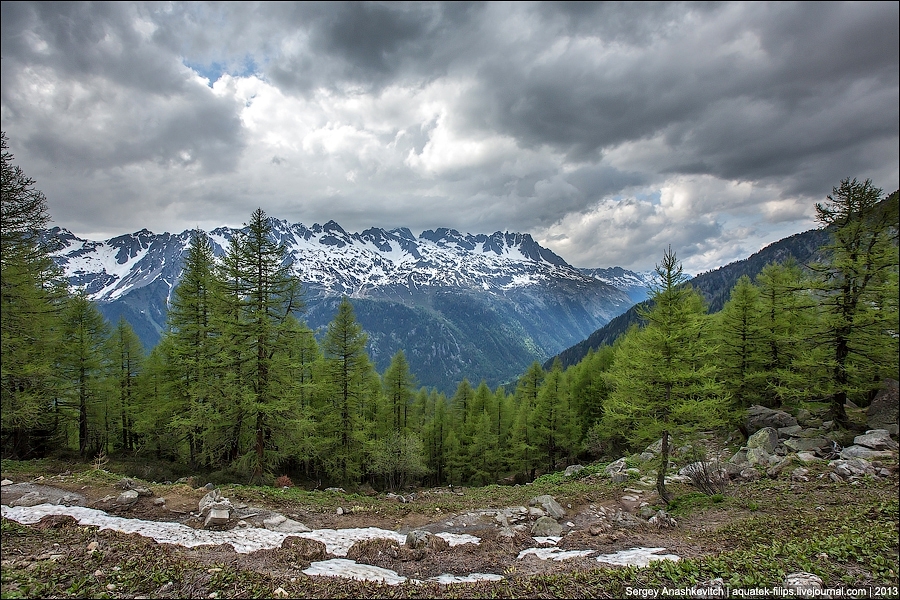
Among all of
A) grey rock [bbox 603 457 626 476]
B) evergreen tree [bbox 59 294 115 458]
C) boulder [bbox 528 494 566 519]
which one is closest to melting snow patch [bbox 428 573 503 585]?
boulder [bbox 528 494 566 519]

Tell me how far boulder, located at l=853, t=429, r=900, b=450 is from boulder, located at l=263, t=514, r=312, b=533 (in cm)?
2196

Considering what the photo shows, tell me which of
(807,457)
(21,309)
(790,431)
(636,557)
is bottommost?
(807,457)

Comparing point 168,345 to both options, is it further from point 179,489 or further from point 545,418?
point 545,418

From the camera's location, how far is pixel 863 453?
1473cm

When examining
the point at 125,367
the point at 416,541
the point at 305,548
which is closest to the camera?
the point at 305,548

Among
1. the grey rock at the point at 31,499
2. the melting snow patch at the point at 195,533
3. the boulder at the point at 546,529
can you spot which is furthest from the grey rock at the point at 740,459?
the grey rock at the point at 31,499

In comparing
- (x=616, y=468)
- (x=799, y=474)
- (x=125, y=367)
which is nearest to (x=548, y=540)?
(x=799, y=474)

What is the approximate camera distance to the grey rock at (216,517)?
9.94m

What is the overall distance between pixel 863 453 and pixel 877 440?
4.21 ft

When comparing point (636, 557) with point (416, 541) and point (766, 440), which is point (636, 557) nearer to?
point (416, 541)

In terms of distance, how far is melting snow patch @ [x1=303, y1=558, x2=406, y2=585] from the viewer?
693 cm

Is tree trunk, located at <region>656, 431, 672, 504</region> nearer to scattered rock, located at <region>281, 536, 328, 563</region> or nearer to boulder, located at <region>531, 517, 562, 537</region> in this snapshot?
boulder, located at <region>531, 517, 562, 537</region>

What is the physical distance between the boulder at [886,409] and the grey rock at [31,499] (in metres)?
31.3

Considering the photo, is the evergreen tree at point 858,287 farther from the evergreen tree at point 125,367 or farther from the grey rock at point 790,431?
the evergreen tree at point 125,367
